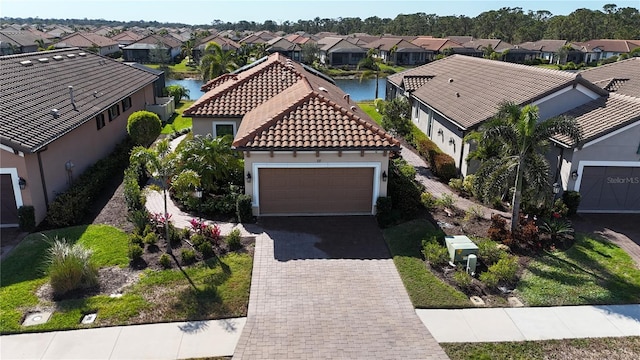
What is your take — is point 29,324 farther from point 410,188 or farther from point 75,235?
point 410,188

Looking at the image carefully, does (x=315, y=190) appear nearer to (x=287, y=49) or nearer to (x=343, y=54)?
(x=343, y=54)

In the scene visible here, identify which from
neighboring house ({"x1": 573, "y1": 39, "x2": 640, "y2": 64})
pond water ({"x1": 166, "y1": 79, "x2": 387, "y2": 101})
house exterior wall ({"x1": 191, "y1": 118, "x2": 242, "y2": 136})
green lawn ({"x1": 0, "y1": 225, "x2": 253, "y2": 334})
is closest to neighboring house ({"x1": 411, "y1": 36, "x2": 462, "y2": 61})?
neighboring house ({"x1": 573, "y1": 39, "x2": 640, "y2": 64})

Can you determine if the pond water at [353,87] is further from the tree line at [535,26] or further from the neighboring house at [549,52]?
the tree line at [535,26]

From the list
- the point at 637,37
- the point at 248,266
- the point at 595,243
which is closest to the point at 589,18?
the point at 637,37

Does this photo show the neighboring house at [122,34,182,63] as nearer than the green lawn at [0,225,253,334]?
No

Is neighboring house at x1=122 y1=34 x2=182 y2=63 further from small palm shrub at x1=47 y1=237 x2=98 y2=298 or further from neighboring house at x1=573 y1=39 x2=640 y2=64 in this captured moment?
neighboring house at x1=573 y1=39 x2=640 y2=64

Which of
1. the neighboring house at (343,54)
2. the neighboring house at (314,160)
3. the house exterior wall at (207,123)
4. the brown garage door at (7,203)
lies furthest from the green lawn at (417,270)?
the neighboring house at (343,54)
